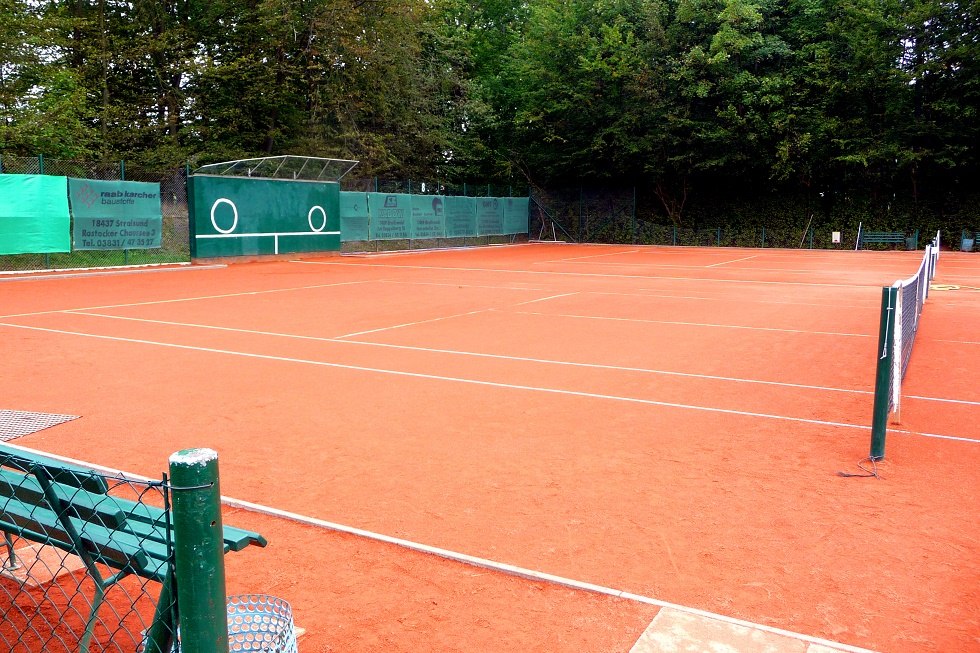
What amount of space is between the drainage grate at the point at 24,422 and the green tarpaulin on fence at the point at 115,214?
52.6ft

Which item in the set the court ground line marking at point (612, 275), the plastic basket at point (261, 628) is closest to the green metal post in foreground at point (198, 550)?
the plastic basket at point (261, 628)

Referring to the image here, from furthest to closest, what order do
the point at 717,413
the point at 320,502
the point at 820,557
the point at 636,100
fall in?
the point at 636,100, the point at 717,413, the point at 320,502, the point at 820,557

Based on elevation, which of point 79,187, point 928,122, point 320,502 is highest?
point 928,122

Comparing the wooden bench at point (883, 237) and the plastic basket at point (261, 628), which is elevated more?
the wooden bench at point (883, 237)

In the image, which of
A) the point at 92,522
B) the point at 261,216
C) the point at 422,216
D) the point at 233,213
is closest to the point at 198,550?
the point at 92,522

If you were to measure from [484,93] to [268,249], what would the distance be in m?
22.9

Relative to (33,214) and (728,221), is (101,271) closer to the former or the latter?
(33,214)

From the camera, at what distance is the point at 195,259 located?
Answer: 82.1ft

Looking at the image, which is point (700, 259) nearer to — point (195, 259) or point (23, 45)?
point (195, 259)

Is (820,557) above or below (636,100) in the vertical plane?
below

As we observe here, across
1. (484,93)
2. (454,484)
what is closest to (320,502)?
(454,484)

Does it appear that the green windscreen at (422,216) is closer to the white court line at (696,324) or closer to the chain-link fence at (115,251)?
the chain-link fence at (115,251)

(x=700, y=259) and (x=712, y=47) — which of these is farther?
(x=712, y=47)

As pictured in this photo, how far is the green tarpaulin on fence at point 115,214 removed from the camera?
858 inches
